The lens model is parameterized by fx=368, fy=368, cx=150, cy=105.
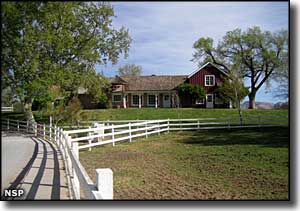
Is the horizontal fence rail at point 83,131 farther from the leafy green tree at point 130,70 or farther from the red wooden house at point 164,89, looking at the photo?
the leafy green tree at point 130,70

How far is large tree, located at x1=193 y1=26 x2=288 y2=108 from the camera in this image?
9.91ft

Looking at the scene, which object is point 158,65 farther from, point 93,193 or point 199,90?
point 93,193

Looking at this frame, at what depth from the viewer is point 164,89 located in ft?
10.4

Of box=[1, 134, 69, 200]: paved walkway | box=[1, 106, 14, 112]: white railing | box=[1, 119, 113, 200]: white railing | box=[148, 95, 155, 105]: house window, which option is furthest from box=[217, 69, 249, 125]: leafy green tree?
box=[1, 106, 14, 112]: white railing

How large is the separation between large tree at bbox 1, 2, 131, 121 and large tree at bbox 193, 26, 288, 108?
0.74 meters

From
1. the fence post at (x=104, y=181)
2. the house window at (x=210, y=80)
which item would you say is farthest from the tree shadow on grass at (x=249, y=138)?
the fence post at (x=104, y=181)

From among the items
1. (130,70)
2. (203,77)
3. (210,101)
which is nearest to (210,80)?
(203,77)

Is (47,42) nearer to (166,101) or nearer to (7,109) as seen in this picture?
(7,109)

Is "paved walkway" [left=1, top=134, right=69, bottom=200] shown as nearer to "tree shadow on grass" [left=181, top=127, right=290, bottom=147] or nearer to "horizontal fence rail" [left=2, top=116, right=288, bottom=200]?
"horizontal fence rail" [left=2, top=116, right=288, bottom=200]

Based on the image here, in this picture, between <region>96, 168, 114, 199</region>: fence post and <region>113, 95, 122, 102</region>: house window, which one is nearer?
<region>96, 168, 114, 199</region>: fence post

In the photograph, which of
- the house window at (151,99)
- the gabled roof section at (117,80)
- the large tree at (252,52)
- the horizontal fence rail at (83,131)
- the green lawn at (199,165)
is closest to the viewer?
the horizontal fence rail at (83,131)

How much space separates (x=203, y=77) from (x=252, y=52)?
49 cm

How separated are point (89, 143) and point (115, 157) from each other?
32 centimetres

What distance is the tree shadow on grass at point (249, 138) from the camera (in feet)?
10.8
